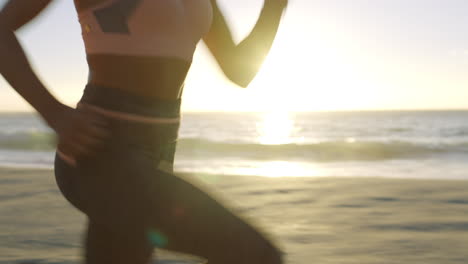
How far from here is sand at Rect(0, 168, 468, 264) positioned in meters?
4.07

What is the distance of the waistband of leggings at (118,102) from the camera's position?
1346mm

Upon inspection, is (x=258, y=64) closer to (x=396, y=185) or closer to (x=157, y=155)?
(x=157, y=155)

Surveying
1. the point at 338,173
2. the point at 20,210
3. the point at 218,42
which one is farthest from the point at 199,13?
the point at 338,173

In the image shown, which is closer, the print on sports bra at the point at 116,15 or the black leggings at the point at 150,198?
the black leggings at the point at 150,198

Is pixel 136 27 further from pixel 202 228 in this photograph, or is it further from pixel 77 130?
pixel 202 228

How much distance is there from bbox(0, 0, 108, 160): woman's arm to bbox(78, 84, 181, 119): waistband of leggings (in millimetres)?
85

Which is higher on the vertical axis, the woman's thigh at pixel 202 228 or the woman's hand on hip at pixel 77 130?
the woman's hand on hip at pixel 77 130

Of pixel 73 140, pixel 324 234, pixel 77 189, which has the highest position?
pixel 73 140

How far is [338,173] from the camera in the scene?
463 inches

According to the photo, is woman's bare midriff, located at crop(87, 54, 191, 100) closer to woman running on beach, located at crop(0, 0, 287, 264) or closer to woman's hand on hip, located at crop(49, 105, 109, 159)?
woman running on beach, located at crop(0, 0, 287, 264)

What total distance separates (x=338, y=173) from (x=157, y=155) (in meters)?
10.6

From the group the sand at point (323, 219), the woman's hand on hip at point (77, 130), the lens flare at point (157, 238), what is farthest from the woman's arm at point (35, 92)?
the sand at point (323, 219)

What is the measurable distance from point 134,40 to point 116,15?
7cm

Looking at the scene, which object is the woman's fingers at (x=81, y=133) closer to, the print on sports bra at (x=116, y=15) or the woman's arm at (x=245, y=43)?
the print on sports bra at (x=116, y=15)
